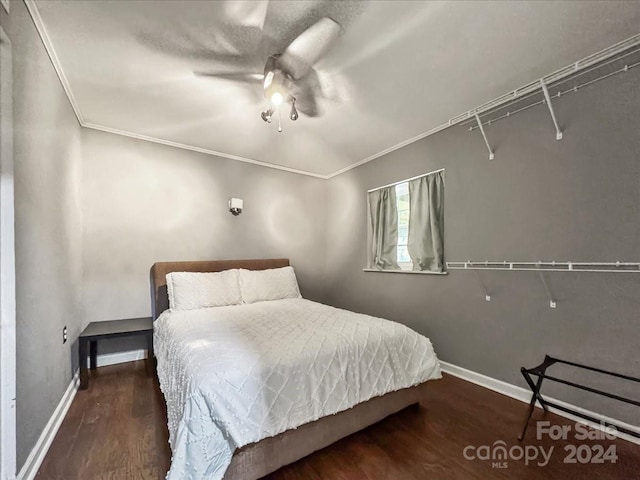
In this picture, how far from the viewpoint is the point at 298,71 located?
1.81 metres

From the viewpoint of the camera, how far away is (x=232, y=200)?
354 centimetres

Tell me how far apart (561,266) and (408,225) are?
4.71 feet

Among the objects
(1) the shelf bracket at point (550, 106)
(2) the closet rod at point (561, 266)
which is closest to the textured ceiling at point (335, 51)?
(1) the shelf bracket at point (550, 106)

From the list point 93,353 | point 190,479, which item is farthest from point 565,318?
point 93,353

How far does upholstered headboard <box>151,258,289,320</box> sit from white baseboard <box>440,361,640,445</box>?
2.51 m

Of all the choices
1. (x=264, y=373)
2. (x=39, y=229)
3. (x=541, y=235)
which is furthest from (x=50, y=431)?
(x=541, y=235)

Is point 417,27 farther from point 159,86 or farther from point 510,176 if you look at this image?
point 159,86

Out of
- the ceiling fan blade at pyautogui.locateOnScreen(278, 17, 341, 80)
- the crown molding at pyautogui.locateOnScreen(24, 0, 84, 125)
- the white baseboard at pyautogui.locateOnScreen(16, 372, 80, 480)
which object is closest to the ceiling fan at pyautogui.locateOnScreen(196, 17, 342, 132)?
the ceiling fan blade at pyautogui.locateOnScreen(278, 17, 341, 80)

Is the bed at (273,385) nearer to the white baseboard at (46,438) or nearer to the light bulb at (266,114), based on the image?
the white baseboard at (46,438)

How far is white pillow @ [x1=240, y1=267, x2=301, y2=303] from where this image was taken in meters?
3.15

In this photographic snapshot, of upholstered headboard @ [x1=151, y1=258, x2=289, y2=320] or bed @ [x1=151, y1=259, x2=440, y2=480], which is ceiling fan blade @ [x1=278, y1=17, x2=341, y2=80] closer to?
bed @ [x1=151, y1=259, x2=440, y2=480]

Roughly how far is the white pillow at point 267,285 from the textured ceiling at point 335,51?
1.68 metres

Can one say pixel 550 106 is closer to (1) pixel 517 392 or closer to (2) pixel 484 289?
(2) pixel 484 289

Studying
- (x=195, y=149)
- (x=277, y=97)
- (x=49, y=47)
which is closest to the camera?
(x=49, y=47)
